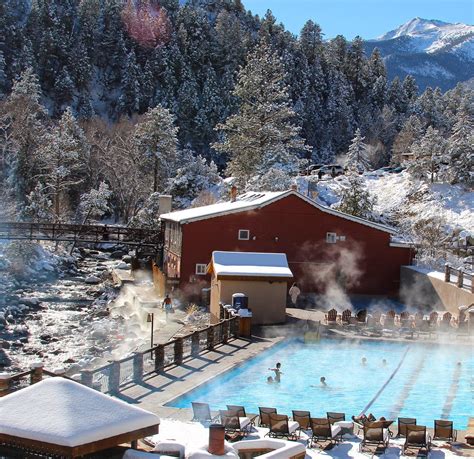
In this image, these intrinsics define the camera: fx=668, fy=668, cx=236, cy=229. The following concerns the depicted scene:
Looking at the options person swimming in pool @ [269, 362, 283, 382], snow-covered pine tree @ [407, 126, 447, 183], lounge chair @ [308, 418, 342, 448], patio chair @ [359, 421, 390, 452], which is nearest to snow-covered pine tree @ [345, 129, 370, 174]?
snow-covered pine tree @ [407, 126, 447, 183]

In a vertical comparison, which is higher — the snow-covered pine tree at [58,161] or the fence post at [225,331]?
the snow-covered pine tree at [58,161]

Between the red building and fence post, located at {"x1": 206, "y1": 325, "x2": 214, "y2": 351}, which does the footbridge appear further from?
fence post, located at {"x1": 206, "y1": 325, "x2": 214, "y2": 351}

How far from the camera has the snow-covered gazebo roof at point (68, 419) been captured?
7.98 metres

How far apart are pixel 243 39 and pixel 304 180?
65721 millimetres

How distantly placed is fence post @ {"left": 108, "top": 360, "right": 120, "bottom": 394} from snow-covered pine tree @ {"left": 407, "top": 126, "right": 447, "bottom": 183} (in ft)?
164

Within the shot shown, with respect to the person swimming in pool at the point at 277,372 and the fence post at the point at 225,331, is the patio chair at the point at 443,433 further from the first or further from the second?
the fence post at the point at 225,331

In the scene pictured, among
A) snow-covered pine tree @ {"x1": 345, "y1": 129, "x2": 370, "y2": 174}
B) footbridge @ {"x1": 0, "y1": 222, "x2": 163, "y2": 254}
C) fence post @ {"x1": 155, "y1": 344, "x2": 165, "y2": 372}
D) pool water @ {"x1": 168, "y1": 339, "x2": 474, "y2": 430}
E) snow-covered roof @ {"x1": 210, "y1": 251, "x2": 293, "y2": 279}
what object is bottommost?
pool water @ {"x1": 168, "y1": 339, "x2": 474, "y2": 430}

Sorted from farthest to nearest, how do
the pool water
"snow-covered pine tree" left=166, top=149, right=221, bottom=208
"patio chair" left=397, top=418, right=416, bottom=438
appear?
"snow-covered pine tree" left=166, top=149, right=221, bottom=208, the pool water, "patio chair" left=397, top=418, right=416, bottom=438

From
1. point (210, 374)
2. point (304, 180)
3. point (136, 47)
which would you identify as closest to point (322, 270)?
point (210, 374)

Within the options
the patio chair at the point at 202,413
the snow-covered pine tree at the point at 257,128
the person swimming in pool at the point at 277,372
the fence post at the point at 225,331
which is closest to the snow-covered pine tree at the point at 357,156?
the snow-covered pine tree at the point at 257,128

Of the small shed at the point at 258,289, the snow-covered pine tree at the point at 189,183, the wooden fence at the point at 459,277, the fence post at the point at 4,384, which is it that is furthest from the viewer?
the snow-covered pine tree at the point at 189,183

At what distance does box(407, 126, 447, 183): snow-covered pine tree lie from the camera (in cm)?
6109

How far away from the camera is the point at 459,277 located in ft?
95.3

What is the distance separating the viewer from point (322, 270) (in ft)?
117
